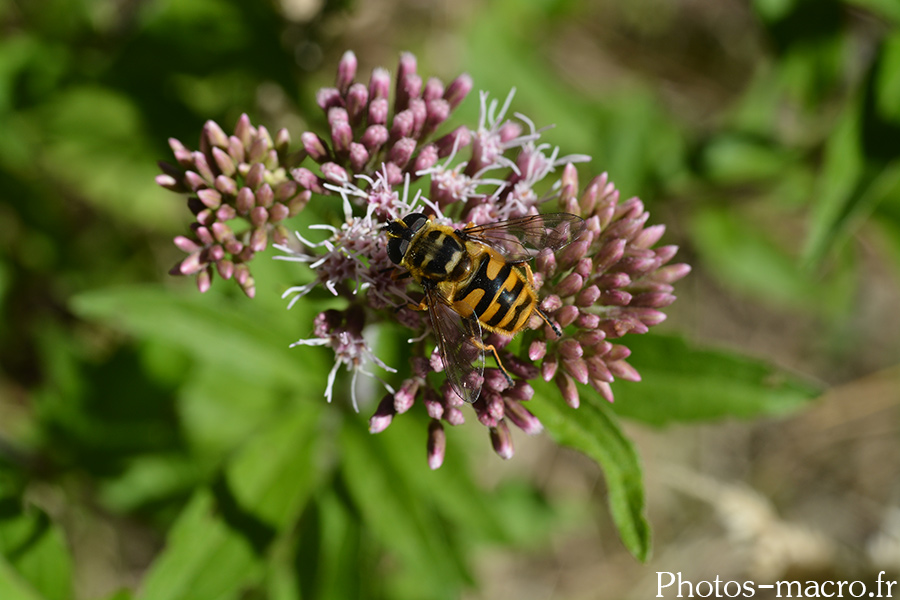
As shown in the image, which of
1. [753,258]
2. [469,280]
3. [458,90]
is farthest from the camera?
[753,258]

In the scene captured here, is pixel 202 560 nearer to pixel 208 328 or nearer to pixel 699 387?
pixel 208 328

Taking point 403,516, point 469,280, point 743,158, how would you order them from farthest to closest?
point 743,158 → point 403,516 → point 469,280

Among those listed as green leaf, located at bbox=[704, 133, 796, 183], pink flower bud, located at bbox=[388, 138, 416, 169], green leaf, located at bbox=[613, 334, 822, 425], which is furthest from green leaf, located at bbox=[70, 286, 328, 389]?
green leaf, located at bbox=[704, 133, 796, 183]

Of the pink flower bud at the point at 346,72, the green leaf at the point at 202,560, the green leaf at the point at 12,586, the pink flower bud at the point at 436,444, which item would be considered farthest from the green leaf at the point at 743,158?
the green leaf at the point at 12,586

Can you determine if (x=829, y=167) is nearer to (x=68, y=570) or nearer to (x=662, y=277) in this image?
(x=662, y=277)

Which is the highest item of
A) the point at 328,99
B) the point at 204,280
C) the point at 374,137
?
the point at 328,99

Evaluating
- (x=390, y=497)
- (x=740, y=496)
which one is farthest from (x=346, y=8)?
(x=740, y=496)

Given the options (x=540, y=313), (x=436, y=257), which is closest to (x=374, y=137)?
(x=436, y=257)
